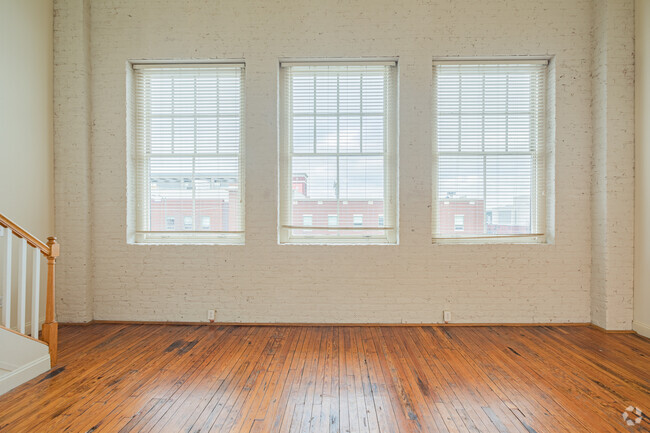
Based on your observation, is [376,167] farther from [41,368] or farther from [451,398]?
[41,368]

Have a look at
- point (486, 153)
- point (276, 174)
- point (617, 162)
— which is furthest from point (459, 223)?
point (276, 174)

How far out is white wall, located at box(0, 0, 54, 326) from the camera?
132 inches

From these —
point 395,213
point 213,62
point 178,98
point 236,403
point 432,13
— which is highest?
point 432,13

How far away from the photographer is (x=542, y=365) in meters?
2.87

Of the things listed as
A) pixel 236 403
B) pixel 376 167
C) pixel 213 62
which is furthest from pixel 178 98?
pixel 236 403

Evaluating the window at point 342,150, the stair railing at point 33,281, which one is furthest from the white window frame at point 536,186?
the stair railing at point 33,281

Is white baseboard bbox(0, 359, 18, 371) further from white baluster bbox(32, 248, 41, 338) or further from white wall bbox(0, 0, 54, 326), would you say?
white wall bbox(0, 0, 54, 326)

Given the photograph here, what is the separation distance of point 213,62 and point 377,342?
3.68 m

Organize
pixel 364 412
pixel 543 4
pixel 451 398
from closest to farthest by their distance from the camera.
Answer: pixel 364 412 < pixel 451 398 < pixel 543 4

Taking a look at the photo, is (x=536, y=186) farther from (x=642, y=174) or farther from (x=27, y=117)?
(x=27, y=117)

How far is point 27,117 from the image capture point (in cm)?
358

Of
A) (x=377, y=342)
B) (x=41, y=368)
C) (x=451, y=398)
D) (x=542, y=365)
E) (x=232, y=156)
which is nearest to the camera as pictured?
(x=451, y=398)

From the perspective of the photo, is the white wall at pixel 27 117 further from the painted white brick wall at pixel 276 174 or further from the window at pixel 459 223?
the window at pixel 459 223

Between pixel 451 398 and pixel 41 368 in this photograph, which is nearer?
pixel 451 398
